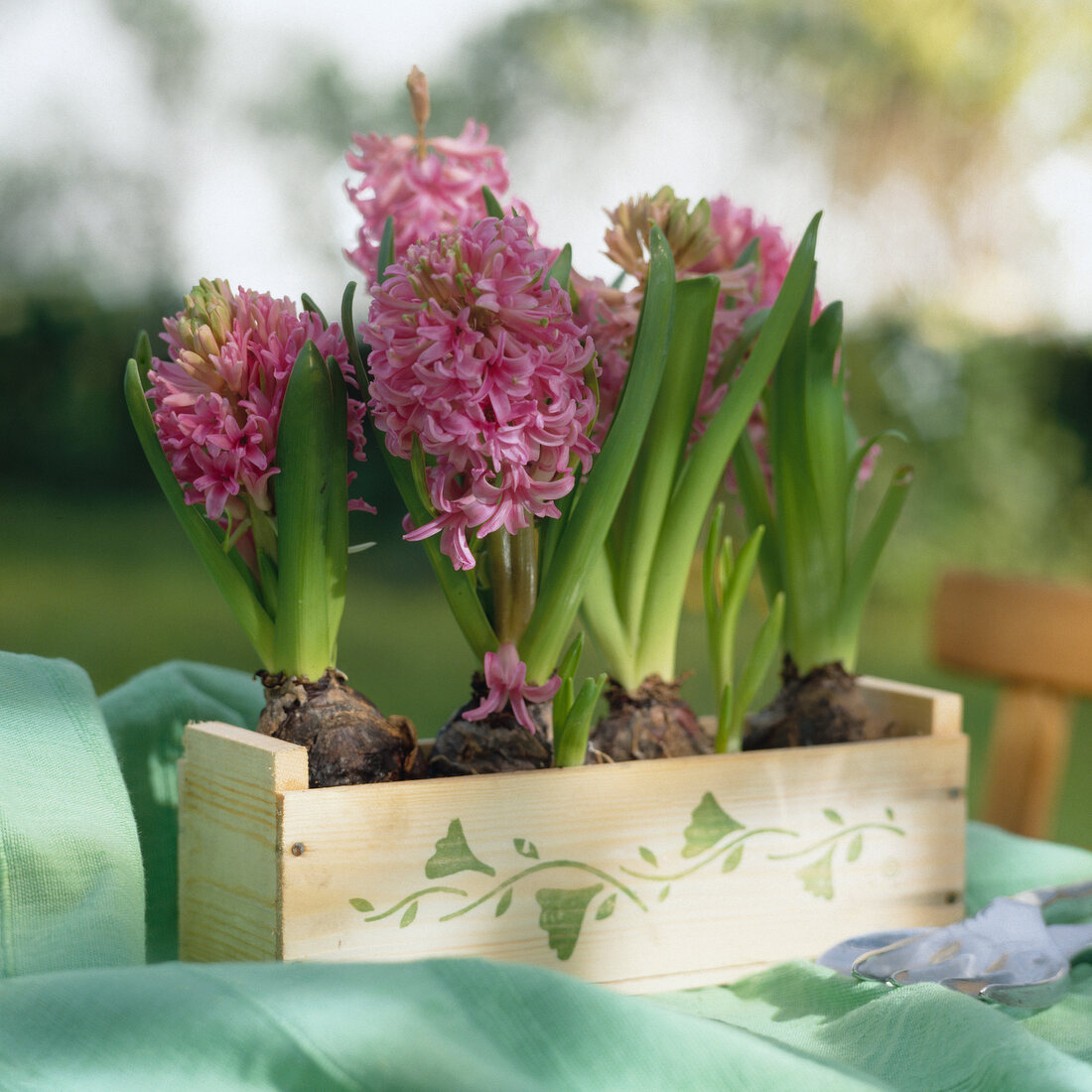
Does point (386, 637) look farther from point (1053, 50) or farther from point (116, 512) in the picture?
point (1053, 50)

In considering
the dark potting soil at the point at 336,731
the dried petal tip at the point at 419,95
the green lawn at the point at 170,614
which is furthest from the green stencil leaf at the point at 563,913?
the green lawn at the point at 170,614

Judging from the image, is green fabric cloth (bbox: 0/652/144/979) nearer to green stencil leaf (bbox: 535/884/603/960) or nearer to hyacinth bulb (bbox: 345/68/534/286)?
green stencil leaf (bbox: 535/884/603/960)

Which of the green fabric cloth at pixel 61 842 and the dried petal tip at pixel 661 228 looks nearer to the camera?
the green fabric cloth at pixel 61 842

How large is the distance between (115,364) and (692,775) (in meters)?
3.42

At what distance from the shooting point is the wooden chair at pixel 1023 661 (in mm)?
1358

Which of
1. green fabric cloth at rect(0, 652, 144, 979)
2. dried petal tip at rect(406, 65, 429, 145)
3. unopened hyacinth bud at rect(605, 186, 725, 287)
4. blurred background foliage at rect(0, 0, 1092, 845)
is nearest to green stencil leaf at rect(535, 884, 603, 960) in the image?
green fabric cloth at rect(0, 652, 144, 979)

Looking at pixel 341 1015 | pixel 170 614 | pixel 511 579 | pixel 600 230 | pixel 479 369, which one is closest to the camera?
pixel 341 1015

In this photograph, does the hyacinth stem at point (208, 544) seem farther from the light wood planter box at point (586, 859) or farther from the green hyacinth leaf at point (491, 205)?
the green hyacinth leaf at point (491, 205)

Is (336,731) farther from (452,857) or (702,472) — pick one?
(702,472)

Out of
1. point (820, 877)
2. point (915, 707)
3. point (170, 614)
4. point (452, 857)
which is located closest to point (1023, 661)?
point (915, 707)

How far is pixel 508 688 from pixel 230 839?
17cm

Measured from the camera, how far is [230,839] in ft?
2.08

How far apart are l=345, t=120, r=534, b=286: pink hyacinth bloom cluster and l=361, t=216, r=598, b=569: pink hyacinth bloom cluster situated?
21 centimetres

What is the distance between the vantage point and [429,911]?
0.63 m
